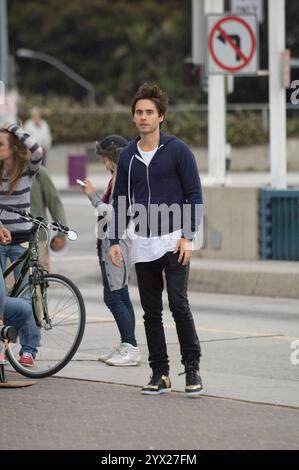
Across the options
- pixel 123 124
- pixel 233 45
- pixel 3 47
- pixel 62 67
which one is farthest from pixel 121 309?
pixel 62 67

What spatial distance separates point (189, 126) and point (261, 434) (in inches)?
1391

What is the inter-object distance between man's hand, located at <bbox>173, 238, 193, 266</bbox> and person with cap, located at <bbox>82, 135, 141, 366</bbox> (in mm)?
1303

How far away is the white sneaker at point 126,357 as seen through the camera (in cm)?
875

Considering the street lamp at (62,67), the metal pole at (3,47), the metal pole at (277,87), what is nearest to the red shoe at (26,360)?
the metal pole at (277,87)

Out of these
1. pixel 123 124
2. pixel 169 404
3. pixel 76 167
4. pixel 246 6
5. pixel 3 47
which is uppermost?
pixel 246 6

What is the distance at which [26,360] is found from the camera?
8.23m

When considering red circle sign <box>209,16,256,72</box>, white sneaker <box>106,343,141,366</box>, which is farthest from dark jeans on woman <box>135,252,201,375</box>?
red circle sign <box>209,16,256,72</box>

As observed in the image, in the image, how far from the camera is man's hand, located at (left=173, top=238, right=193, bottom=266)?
739cm

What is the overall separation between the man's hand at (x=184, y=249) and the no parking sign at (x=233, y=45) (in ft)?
22.1

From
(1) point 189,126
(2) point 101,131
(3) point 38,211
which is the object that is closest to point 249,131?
(1) point 189,126

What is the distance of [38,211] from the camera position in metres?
A: 9.54

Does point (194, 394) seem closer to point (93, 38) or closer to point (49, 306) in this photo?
point (49, 306)

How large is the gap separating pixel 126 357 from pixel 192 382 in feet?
4.28

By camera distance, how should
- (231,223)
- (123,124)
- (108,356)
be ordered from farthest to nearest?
(123,124), (231,223), (108,356)
